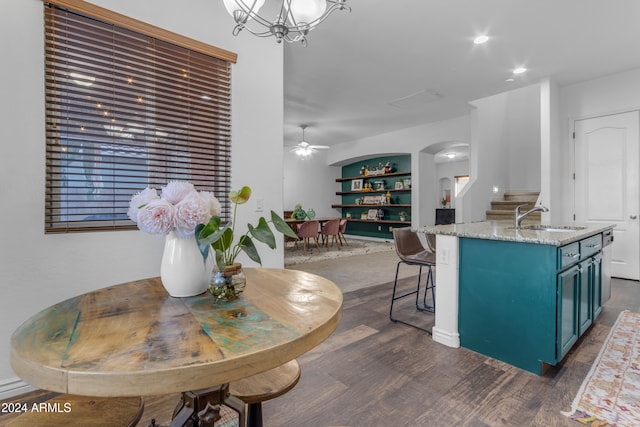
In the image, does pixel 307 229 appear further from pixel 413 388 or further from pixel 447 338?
pixel 413 388

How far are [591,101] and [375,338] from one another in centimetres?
486

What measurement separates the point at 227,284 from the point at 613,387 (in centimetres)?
235

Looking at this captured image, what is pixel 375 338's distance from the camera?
2.50 meters

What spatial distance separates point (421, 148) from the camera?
7.19m

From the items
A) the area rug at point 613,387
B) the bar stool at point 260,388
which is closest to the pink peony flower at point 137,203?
the bar stool at point 260,388

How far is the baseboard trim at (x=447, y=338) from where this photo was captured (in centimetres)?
233

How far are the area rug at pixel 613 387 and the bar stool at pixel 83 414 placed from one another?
2.04 metres

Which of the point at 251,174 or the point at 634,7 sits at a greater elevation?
the point at 634,7

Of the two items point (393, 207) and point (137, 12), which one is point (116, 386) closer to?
point (137, 12)

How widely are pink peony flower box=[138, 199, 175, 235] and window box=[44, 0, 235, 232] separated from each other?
1342 mm

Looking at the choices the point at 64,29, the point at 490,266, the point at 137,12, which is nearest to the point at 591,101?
the point at 490,266

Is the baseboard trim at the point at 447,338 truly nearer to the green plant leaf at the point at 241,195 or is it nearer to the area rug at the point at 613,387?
the area rug at the point at 613,387

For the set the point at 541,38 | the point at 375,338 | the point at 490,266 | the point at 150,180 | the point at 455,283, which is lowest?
the point at 375,338

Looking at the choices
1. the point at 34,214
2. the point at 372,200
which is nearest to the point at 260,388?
the point at 34,214
